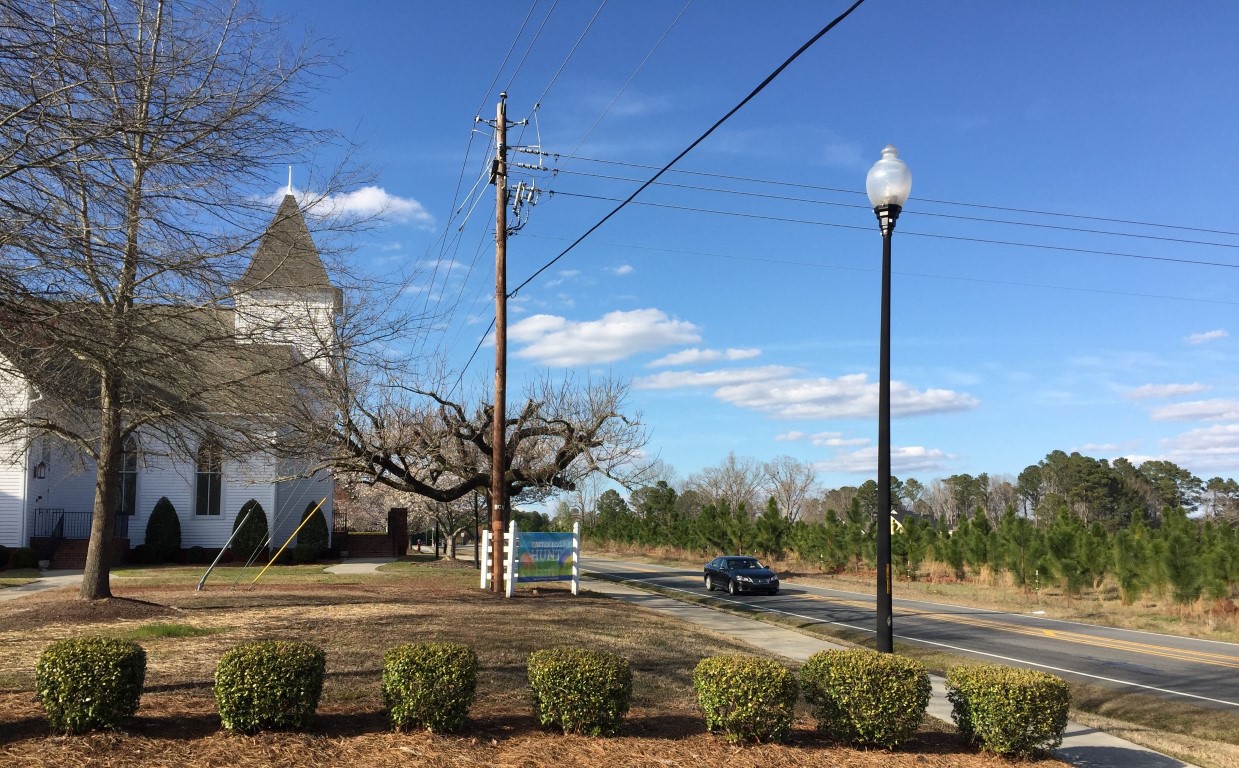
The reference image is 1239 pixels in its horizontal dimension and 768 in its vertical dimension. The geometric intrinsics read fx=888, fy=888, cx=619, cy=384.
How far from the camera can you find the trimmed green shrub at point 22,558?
1127 inches

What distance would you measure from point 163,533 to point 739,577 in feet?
69.9

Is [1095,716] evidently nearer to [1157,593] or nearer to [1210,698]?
[1210,698]

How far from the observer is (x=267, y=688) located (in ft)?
22.0

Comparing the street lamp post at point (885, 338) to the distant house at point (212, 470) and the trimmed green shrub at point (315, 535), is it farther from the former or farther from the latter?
the trimmed green shrub at point (315, 535)

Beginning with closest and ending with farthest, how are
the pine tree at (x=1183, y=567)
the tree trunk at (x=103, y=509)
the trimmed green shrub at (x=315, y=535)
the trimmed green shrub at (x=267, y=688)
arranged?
the trimmed green shrub at (x=267, y=688), the tree trunk at (x=103, y=509), the pine tree at (x=1183, y=567), the trimmed green shrub at (x=315, y=535)

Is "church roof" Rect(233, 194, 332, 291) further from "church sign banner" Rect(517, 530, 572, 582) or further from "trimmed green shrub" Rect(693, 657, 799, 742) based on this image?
"church sign banner" Rect(517, 530, 572, 582)

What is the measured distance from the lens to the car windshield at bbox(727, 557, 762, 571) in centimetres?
3138

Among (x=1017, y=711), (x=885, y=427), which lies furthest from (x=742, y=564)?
(x=1017, y=711)

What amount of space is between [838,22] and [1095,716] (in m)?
9.02

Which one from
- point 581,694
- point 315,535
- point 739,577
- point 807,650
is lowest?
point 739,577

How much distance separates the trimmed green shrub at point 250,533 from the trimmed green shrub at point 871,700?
30093 millimetres

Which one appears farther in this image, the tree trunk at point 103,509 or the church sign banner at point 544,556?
the church sign banner at point 544,556

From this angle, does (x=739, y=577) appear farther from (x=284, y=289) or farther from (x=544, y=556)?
(x=284, y=289)

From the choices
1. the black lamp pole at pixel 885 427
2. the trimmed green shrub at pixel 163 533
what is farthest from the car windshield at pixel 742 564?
the black lamp pole at pixel 885 427
